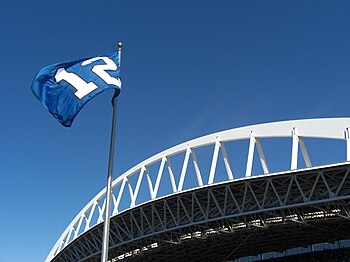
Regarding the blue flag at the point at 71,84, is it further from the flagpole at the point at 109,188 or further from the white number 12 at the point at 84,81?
the flagpole at the point at 109,188

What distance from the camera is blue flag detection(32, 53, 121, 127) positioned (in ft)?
35.4

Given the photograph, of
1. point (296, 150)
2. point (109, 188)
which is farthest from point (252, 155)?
point (109, 188)

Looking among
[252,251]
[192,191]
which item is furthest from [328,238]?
[192,191]

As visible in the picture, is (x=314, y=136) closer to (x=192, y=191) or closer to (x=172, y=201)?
(x=192, y=191)

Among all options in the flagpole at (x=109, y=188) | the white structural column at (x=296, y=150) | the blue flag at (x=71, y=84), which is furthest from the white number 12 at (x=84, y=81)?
the white structural column at (x=296, y=150)

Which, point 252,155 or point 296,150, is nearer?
point 296,150

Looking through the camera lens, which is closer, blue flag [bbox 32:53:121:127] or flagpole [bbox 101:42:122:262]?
flagpole [bbox 101:42:122:262]

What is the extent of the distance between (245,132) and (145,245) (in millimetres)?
→ 17573

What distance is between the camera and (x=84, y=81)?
1113 centimetres

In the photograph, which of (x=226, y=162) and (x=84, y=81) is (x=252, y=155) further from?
(x=84, y=81)

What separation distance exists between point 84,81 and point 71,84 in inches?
14.4

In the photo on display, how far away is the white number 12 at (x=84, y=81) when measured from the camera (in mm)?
10933

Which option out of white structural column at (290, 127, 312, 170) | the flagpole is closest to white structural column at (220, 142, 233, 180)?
white structural column at (290, 127, 312, 170)

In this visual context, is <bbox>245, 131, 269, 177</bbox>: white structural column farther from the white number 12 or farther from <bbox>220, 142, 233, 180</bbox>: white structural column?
the white number 12
